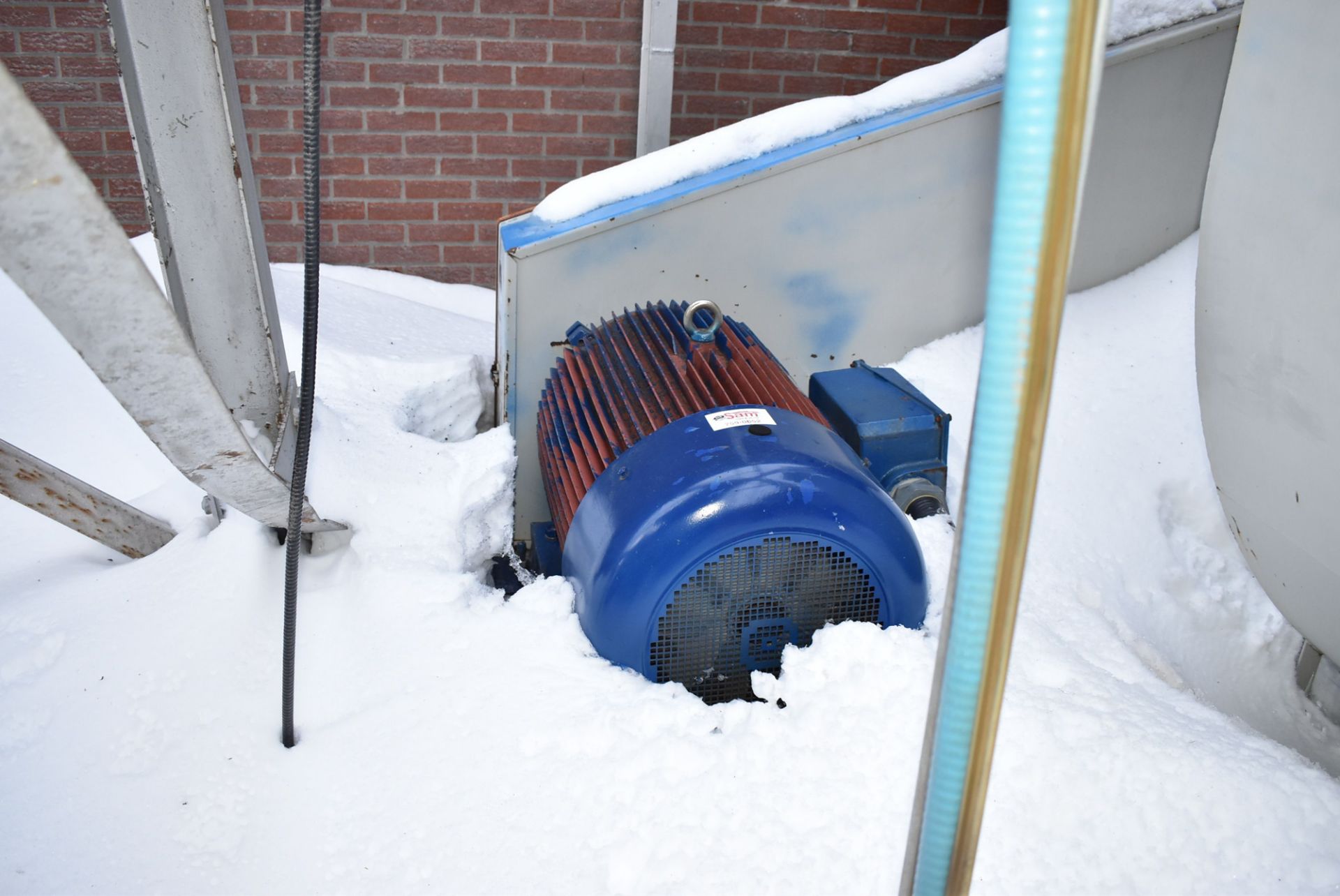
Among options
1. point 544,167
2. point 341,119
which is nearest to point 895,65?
point 544,167

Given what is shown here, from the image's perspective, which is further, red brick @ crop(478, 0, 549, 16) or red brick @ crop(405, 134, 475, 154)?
red brick @ crop(405, 134, 475, 154)

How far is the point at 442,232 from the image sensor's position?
3248 mm

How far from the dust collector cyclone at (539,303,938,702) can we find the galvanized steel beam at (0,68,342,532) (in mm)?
526

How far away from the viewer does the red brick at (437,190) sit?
318 centimetres

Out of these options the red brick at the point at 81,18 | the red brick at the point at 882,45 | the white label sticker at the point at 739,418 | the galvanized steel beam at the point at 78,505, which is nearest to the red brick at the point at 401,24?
the red brick at the point at 81,18

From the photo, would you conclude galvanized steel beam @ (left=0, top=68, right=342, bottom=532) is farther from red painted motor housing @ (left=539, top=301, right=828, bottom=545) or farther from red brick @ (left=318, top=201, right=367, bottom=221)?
red brick @ (left=318, top=201, right=367, bottom=221)

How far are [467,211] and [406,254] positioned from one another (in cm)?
26

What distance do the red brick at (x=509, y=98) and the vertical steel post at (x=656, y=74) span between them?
1.00 feet

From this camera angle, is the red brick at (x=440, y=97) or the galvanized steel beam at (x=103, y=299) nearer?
the galvanized steel beam at (x=103, y=299)

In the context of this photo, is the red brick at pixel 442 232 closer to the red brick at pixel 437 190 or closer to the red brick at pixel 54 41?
the red brick at pixel 437 190

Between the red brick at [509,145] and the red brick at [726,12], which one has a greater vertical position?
the red brick at [726,12]

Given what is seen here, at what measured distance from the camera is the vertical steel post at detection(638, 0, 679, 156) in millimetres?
2959

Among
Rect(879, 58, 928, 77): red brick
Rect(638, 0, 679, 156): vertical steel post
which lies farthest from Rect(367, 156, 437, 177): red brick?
Rect(879, 58, 928, 77): red brick

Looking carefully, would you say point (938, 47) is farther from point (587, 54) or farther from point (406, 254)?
point (406, 254)
